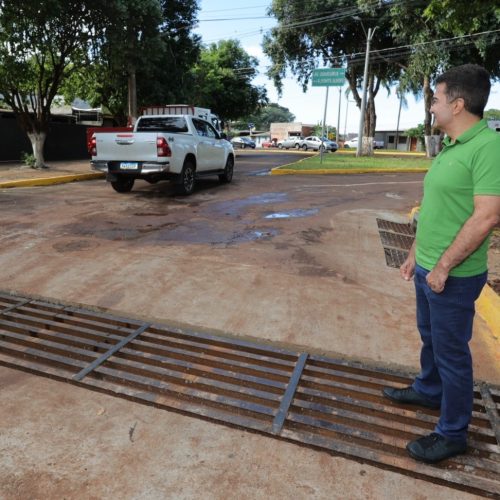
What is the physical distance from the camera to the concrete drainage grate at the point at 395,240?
5.74 meters

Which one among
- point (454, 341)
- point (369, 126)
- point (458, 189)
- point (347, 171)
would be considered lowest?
point (454, 341)

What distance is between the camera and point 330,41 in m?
28.7

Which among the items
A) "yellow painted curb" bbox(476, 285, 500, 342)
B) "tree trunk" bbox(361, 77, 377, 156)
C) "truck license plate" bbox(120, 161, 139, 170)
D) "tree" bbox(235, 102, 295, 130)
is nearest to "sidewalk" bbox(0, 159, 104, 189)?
"truck license plate" bbox(120, 161, 139, 170)

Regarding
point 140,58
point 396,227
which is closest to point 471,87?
point 396,227

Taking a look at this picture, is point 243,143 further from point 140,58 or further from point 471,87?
point 471,87

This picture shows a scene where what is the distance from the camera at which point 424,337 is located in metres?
2.51

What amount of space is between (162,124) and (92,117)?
1956 centimetres

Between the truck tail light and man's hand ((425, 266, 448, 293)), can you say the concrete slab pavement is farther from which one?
the truck tail light

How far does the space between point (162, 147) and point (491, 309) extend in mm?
7007

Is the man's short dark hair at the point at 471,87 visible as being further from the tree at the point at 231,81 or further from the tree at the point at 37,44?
the tree at the point at 231,81

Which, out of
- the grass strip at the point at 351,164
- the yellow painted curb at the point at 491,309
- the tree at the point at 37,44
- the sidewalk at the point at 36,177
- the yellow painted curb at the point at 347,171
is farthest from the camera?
the grass strip at the point at 351,164

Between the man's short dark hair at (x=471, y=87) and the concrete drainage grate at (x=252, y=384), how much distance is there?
5.56 ft

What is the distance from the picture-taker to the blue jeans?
6.80ft

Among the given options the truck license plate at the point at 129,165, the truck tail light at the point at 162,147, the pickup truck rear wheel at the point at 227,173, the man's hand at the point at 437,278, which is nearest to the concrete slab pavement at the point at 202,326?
the man's hand at the point at 437,278
